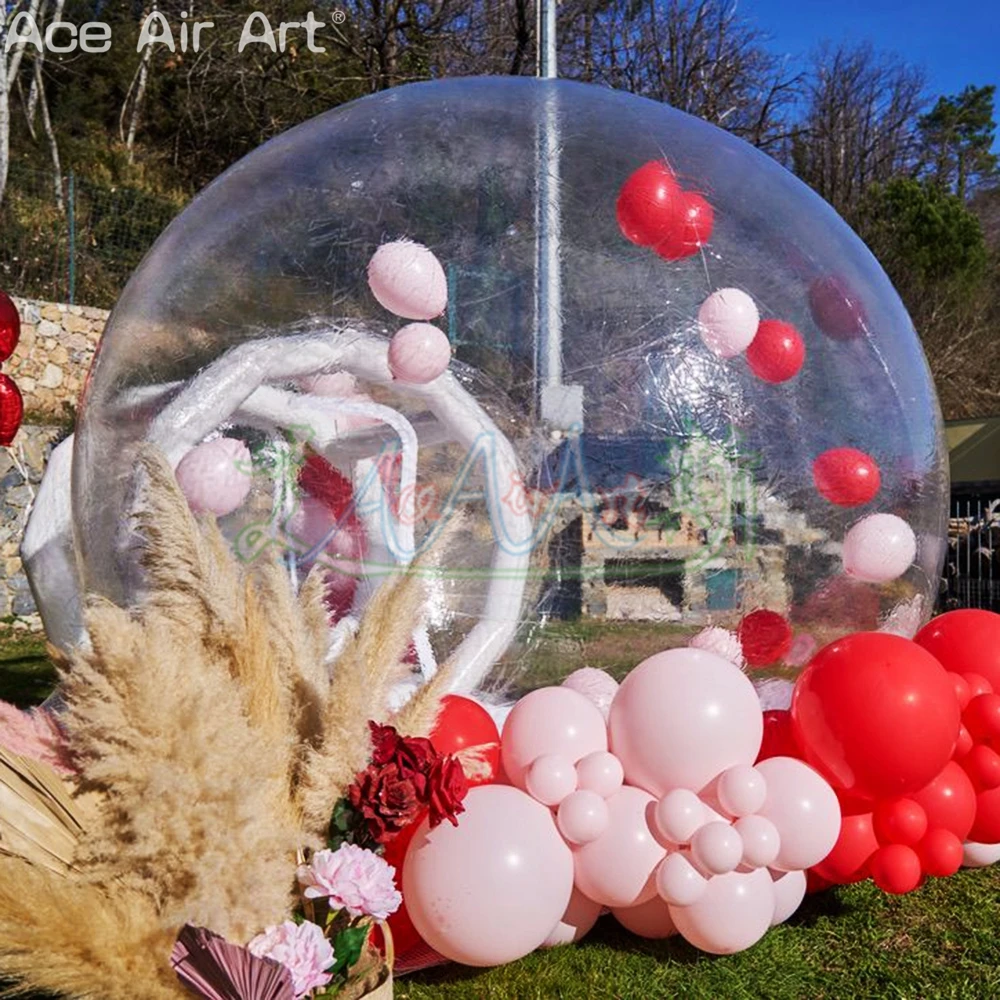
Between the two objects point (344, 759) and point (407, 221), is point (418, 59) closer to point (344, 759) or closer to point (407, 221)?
point (407, 221)

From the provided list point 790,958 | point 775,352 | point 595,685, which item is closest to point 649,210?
point 775,352

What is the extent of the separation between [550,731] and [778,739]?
0.66m

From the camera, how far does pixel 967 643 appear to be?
10.2 ft

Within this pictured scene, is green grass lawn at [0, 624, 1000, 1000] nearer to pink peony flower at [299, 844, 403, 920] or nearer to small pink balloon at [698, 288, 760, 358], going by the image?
small pink balloon at [698, 288, 760, 358]

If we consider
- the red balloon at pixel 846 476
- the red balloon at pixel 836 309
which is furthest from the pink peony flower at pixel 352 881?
the red balloon at pixel 836 309

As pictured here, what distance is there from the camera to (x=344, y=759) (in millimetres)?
1736

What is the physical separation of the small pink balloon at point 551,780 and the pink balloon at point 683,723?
0.17 meters

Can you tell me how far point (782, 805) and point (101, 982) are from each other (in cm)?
162

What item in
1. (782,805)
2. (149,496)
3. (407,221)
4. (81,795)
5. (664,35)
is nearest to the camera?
(81,795)

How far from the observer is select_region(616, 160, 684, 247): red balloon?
3295 millimetres

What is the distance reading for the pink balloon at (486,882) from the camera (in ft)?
7.59

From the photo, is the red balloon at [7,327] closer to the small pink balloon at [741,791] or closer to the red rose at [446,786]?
the red rose at [446,786]

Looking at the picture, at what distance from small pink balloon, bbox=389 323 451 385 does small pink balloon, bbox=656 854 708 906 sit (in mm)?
1510

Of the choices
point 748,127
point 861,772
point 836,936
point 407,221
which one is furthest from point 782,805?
point 748,127
